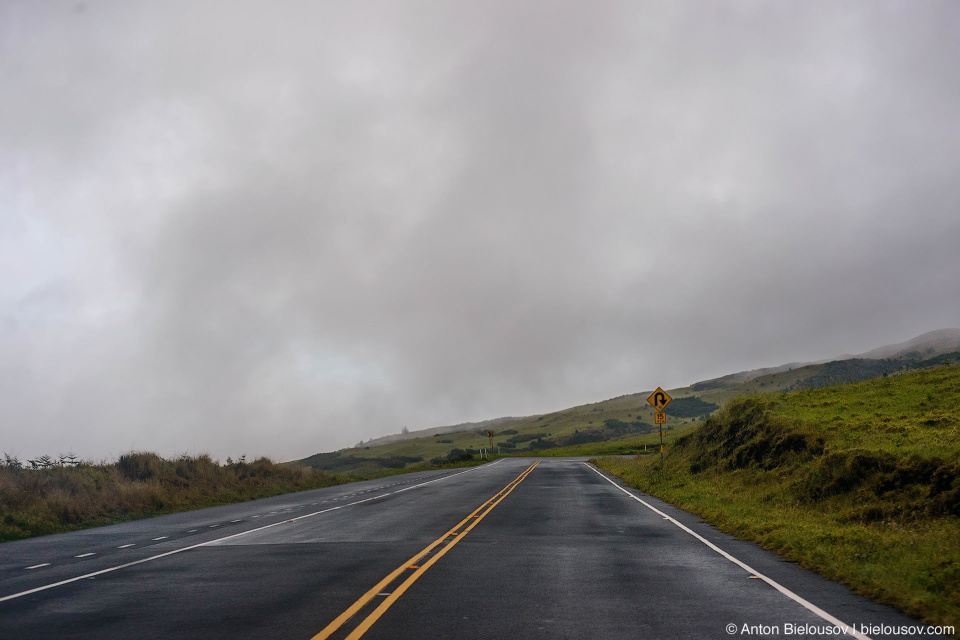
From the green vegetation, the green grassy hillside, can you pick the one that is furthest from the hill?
the green vegetation

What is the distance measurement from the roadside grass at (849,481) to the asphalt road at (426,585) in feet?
2.41

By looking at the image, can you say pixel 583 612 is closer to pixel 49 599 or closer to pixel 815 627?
pixel 815 627

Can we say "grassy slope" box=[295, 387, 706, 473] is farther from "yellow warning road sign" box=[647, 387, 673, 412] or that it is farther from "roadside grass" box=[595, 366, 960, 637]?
"roadside grass" box=[595, 366, 960, 637]

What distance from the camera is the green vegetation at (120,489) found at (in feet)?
67.5

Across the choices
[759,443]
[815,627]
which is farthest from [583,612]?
[759,443]

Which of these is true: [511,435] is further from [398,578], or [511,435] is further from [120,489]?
[398,578]

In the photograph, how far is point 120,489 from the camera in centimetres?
2506

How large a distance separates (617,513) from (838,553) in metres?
8.55

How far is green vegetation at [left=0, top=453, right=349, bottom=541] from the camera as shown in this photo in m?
20.6

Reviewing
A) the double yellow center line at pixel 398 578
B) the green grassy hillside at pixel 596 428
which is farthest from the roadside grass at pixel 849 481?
the green grassy hillside at pixel 596 428

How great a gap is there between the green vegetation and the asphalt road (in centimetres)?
383

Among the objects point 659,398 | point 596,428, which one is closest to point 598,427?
point 596,428

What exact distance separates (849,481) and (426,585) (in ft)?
43.6

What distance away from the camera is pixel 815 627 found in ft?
23.6
